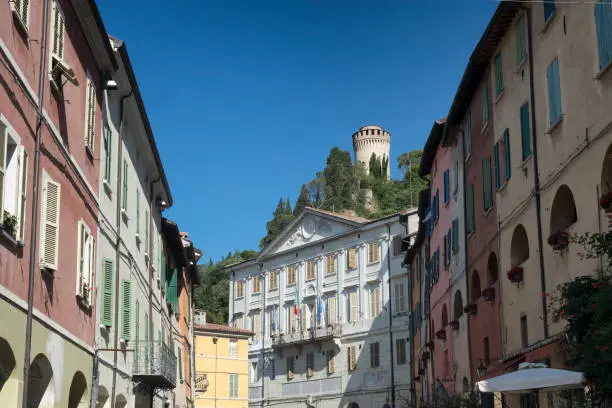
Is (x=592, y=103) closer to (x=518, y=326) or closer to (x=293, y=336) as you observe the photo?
(x=518, y=326)

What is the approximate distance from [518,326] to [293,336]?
42.3 metres

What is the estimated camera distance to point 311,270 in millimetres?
62125

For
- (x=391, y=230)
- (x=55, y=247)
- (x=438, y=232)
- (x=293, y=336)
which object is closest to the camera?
(x=55, y=247)

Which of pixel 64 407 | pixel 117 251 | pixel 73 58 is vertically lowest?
pixel 64 407

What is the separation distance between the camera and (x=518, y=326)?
19.3 meters

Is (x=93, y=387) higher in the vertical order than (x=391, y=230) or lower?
lower

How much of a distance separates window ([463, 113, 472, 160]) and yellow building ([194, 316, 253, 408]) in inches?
1254

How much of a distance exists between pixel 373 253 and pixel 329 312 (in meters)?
5.32

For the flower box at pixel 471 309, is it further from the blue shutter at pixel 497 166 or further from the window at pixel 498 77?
the window at pixel 498 77

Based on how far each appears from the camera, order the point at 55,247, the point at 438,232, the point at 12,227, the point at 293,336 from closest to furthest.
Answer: the point at 12,227 → the point at 55,247 → the point at 438,232 → the point at 293,336

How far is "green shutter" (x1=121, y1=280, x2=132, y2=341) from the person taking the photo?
765 inches

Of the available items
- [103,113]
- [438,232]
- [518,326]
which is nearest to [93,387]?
A: [103,113]

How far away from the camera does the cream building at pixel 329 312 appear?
179ft

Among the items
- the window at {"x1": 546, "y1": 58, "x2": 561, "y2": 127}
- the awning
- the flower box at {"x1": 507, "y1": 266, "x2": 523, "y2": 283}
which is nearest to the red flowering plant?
the awning
